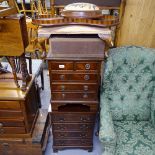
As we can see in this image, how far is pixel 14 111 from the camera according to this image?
5.02ft

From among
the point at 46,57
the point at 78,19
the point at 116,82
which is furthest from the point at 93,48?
the point at 116,82

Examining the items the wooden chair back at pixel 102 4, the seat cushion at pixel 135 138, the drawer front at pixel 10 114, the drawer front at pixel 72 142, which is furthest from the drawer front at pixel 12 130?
the wooden chair back at pixel 102 4

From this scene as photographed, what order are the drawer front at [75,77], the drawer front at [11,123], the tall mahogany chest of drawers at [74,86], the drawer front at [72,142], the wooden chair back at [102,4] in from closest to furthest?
the tall mahogany chest of drawers at [74,86] < the drawer front at [75,77] < the drawer front at [11,123] < the wooden chair back at [102,4] < the drawer front at [72,142]

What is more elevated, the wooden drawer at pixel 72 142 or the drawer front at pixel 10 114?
the drawer front at pixel 10 114

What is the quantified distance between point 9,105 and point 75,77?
0.59 meters

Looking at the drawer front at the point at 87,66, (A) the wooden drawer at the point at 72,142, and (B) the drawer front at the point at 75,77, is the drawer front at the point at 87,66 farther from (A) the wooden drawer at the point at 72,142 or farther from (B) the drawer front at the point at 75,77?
(A) the wooden drawer at the point at 72,142

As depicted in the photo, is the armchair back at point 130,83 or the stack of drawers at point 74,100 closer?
the stack of drawers at point 74,100

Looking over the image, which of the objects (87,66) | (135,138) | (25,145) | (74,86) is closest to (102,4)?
(87,66)

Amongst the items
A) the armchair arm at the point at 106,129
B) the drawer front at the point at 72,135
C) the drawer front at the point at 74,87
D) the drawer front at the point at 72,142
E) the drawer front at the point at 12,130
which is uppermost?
the drawer front at the point at 74,87

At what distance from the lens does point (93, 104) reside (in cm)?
162

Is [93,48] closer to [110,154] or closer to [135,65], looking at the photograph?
[135,65]

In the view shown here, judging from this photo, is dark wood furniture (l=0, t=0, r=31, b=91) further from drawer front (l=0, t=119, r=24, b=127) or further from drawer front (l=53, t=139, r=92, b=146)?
drawer front (l=53, t=139, r=92, b=146)

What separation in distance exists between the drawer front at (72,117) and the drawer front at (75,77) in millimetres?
357

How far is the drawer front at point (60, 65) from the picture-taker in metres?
1.42
